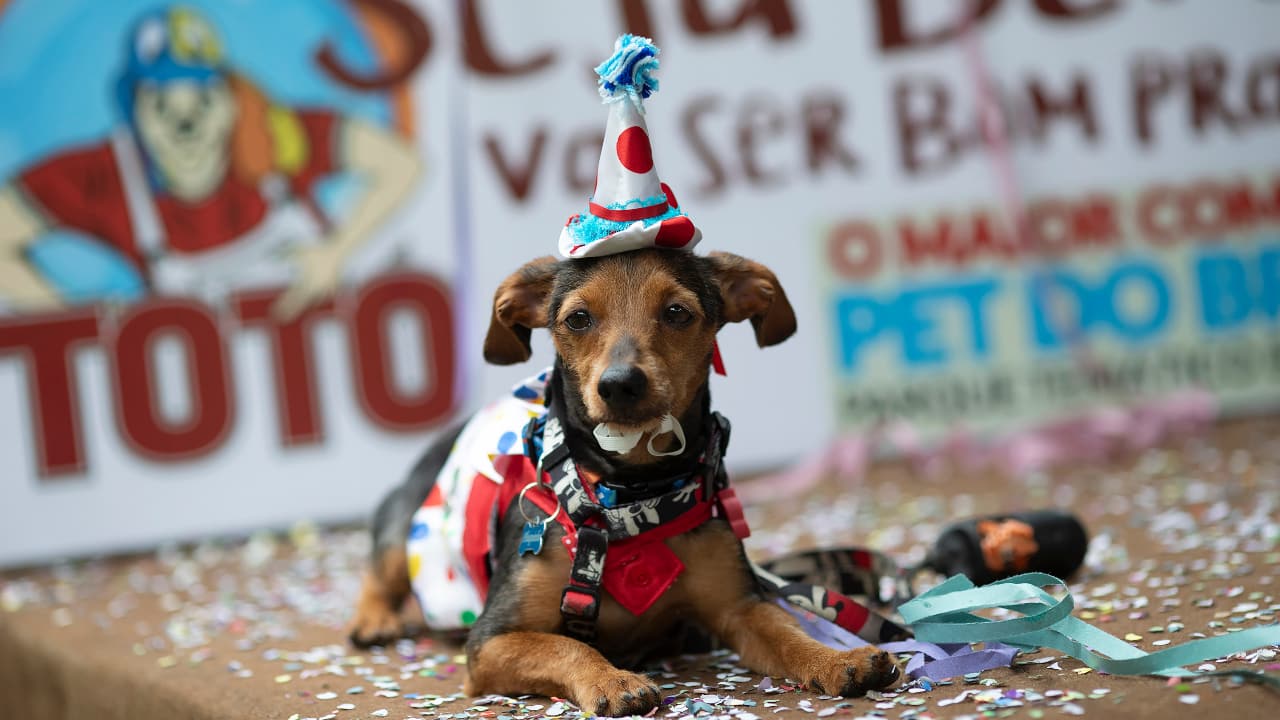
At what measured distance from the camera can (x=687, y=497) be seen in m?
2.73

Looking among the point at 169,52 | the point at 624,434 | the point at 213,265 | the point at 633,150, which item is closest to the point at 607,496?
the point at 624,434

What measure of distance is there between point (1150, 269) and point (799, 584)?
392 cm

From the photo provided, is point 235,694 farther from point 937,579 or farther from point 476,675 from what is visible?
point 937,579

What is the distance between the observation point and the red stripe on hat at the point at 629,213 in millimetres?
2668


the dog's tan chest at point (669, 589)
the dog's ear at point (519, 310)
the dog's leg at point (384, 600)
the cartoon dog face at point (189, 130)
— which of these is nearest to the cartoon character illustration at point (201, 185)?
the cartoon dog face at point (189, 130)

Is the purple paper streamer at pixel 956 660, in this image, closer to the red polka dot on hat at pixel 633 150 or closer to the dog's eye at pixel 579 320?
the dog's eye at pixel 579 320

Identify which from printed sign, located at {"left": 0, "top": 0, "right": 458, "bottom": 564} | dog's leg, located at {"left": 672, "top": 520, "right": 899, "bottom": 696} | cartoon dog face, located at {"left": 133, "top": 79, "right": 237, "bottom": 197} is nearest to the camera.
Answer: dog's leg, located at {"left": 672, "top": 520, "right": 899, "bottom": 696}

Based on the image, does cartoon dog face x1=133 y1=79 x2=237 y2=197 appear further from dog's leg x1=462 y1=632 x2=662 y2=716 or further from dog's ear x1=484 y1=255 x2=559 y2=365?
dog's leg x1=462 y1=632 x2=662 y2=716

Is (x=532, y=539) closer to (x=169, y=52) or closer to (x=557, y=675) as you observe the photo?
(x=557, y=675)

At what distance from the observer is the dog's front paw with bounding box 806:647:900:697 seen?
2441 mm

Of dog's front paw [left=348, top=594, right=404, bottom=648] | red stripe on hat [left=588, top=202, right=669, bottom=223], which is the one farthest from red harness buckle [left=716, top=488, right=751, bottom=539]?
dog's front paw [left=348, top=594, right=404, bottom=648]

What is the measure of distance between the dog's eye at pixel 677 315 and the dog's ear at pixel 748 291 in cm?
19

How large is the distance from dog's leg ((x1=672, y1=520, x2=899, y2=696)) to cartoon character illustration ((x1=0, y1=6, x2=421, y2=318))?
11.2 feet

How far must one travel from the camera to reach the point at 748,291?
288 cm
